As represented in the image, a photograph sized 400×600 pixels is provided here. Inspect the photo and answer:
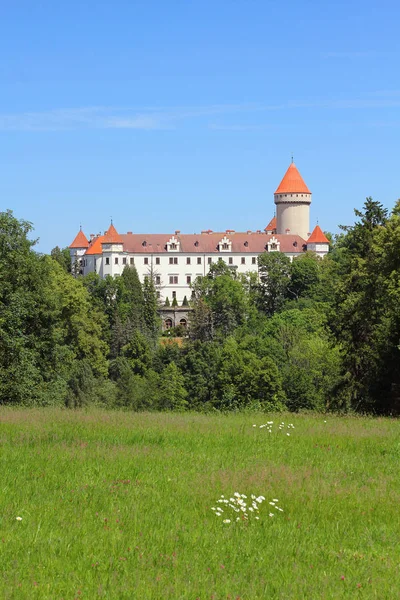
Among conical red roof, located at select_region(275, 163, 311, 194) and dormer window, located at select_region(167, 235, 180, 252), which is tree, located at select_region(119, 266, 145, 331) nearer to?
dormer window, located at select_region(167, 235, 180, 252)

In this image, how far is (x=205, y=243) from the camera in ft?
437

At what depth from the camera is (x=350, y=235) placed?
3428cm

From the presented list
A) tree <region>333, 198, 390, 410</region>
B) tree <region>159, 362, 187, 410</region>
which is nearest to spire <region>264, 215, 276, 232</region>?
tree <region>159, 362, 187, 410</region>

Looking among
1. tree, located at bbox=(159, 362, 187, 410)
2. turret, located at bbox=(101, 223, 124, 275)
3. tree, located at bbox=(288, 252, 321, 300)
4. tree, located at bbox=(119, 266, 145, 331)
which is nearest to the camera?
tree, located at bbox=(159, 362, 187, 410)

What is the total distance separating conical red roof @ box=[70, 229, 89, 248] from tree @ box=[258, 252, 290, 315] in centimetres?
3155

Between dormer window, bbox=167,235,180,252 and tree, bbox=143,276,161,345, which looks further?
dormer window, bbox=167,235,180,252

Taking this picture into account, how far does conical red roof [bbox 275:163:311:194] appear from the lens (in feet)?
451

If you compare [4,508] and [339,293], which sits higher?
[339,293]

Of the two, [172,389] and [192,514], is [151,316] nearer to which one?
[172,389]

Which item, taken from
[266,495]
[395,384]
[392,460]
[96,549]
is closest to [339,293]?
[395,384]

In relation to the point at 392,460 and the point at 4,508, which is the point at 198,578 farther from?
the point at 392,460

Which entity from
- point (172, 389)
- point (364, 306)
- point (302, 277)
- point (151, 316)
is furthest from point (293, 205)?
point (364, 306)

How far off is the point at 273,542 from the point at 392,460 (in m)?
4.16

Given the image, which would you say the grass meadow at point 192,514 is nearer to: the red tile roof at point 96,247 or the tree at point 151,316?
the tree at point 151,316
